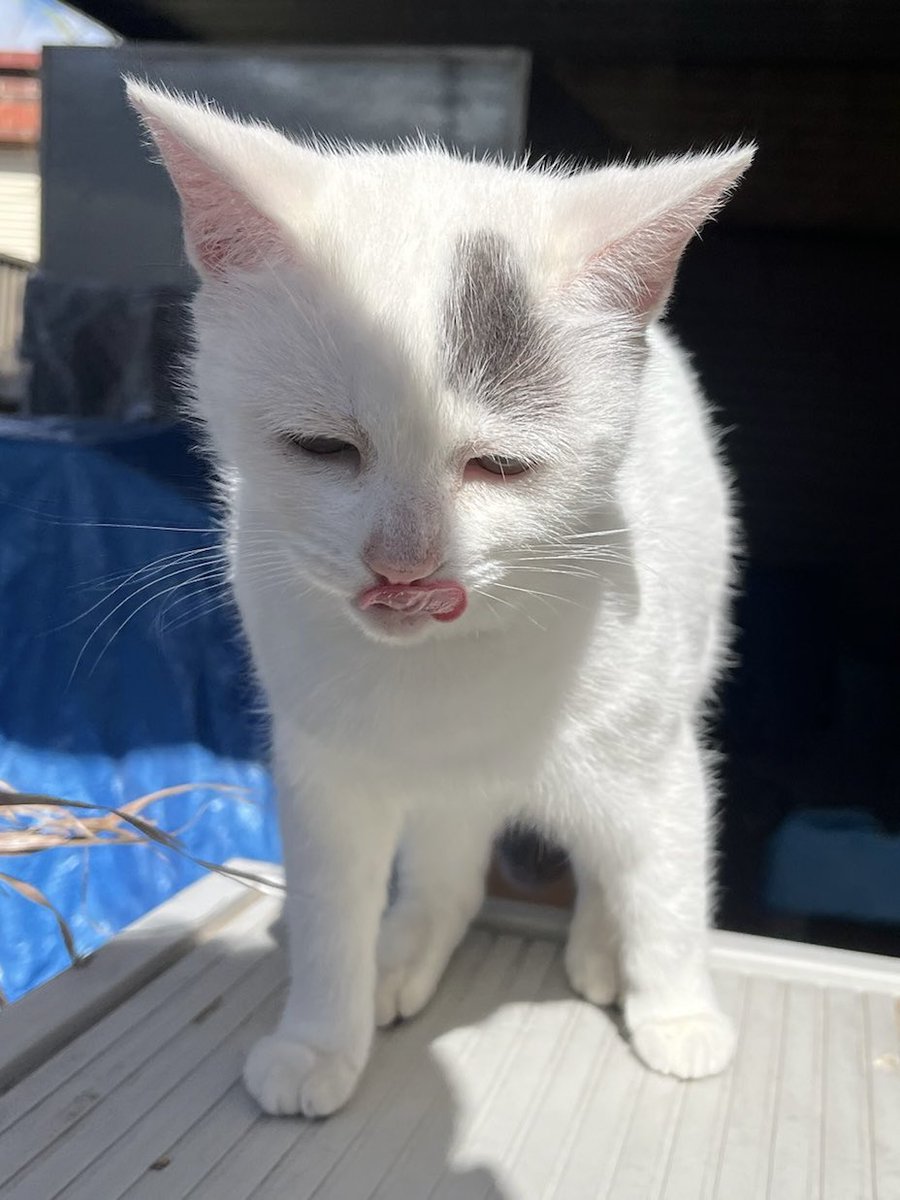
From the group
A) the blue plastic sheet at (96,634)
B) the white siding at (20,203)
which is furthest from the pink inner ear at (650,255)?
the white siding at (20,203)

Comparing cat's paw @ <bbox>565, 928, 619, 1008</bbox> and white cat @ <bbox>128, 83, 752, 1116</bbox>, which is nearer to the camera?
white cat @ <bbox>128, 83, 752, 1116</bbox>

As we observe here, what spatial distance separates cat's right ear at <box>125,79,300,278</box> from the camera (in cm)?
59

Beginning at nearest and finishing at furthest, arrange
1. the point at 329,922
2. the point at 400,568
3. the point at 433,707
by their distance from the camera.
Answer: the point at 400,568
the point at 433,707
the point at 329,922

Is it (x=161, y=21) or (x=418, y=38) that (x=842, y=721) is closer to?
(x=418, y=38)

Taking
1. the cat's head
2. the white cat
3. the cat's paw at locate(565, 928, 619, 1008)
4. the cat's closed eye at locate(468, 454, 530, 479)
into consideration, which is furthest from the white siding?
the cat's paw at locate(565, 928, 619, 1008)

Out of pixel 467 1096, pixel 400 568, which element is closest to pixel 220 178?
pixel 400 568

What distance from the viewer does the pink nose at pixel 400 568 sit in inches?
22.3

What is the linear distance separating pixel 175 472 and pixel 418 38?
67 cm

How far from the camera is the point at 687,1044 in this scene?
862mm

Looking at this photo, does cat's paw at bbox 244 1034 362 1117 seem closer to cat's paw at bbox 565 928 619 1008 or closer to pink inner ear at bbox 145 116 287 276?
cat's paw at bbox 565 928 619 1008

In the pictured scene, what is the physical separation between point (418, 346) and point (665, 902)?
548 millimetres

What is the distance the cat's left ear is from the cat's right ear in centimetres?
19

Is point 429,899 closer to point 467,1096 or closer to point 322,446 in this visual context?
point 467,1096

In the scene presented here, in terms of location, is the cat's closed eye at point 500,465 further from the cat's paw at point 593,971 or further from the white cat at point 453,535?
the cat's paw at point 593,971
